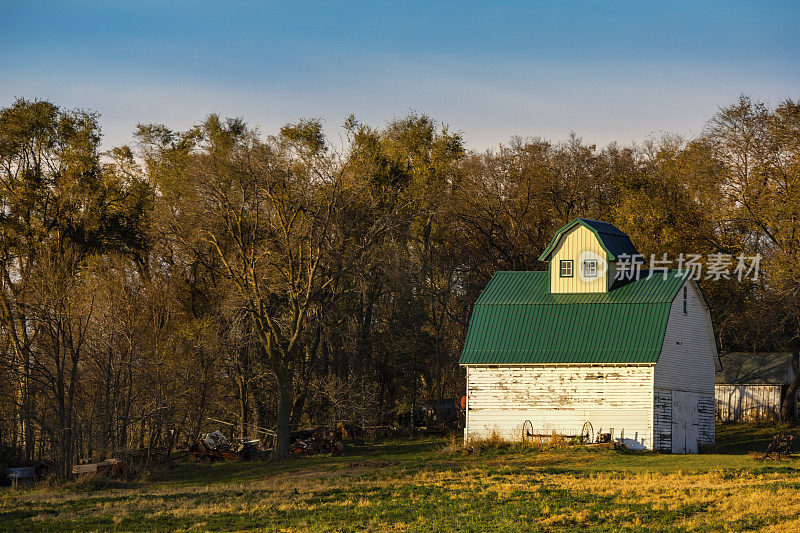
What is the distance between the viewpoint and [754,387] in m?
62.3

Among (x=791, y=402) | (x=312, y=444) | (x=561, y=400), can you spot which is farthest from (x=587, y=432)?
(x=791, y=402)

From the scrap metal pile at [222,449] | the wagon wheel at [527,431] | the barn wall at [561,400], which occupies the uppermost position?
the barn wall at [561,400]

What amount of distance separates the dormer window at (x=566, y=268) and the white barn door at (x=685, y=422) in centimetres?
746

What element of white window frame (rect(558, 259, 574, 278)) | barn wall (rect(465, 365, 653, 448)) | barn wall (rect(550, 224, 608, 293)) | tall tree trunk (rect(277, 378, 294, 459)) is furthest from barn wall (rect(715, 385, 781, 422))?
tall tree trunk (rect(277, 378, 294, 459))

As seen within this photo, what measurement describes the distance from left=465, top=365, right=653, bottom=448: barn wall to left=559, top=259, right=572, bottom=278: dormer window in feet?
17.4

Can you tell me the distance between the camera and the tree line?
47.1 meters

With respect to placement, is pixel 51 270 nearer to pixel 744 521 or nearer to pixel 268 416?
pixel 268 416

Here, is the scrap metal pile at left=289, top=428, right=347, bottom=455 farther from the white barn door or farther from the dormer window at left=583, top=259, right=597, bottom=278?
the white barn door

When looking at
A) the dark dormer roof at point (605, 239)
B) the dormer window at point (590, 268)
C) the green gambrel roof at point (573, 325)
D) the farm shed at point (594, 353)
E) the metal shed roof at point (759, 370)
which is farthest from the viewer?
the metal shed roof at point (759, 370)

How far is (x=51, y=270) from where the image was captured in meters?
42.0

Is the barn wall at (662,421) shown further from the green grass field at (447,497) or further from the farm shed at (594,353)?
the green grass field at (447,497)

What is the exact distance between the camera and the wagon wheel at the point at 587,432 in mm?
44219

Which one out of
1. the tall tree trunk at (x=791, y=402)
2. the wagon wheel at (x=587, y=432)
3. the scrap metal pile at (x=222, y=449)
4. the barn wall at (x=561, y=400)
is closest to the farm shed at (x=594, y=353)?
the barn wall at (x=561, y=400)

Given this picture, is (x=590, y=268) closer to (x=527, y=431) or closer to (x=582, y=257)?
(x=582, y=257)
